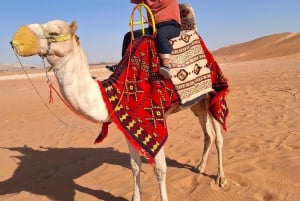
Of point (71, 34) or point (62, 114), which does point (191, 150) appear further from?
point (62, 114)

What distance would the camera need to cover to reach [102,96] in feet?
11.4

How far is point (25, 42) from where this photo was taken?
2.87m

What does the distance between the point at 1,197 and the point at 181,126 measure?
4.21 meters

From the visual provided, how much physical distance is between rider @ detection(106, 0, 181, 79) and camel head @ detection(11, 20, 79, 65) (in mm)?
929

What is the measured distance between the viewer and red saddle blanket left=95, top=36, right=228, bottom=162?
3510mm

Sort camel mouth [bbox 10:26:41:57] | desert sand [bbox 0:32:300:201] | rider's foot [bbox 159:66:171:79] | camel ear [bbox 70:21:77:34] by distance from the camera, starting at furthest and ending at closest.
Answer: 1. desert sand [bbox 0:32:300:201]
2. rider's foot [bbox 159:66:171:79]
3. camel ear [bbox 70:21:77:34]
4. camel mouth [bbox 10:26:41:57]

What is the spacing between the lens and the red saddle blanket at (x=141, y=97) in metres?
3.51

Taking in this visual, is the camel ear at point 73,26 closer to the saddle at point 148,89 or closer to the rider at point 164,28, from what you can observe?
the saddle at point 148,89

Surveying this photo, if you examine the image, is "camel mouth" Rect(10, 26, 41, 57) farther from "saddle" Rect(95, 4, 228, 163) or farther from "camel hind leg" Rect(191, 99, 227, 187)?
"camel hind leg" Rect(191, 99, 227, 187)

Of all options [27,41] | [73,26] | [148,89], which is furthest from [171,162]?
→ [27,41]

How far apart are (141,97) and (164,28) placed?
80 centimetres

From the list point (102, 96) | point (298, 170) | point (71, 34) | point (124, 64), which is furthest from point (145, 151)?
point (298, 170)

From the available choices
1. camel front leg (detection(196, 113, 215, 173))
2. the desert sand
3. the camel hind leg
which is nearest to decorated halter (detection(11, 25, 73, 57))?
the desert sand

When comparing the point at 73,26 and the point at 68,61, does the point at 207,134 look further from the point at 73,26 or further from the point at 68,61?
the point at 73,26
